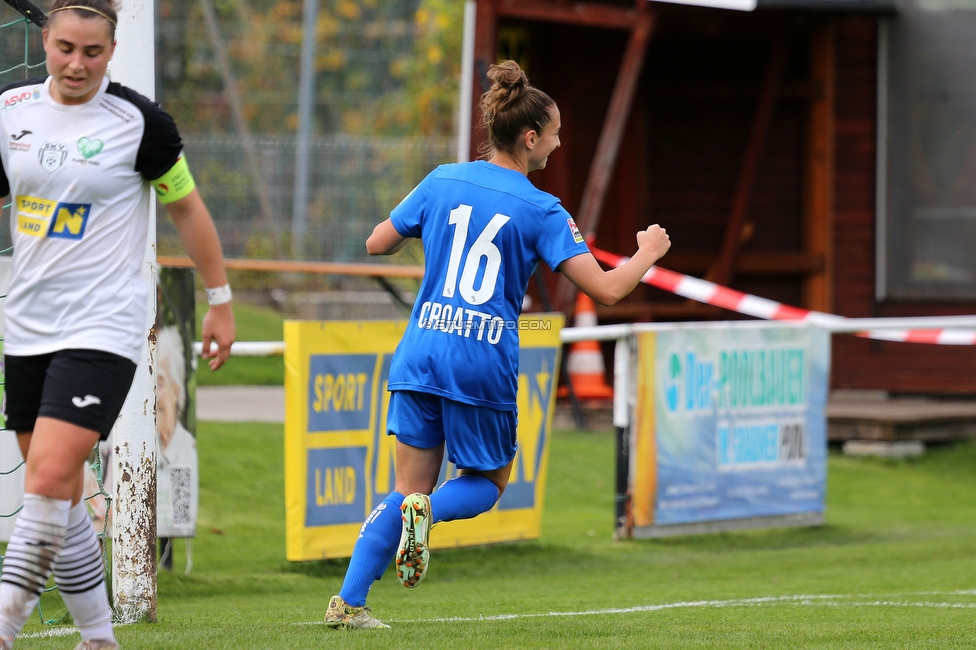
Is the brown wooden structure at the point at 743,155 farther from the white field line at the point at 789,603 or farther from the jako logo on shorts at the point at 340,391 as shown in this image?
the white field line at the point at 789,603

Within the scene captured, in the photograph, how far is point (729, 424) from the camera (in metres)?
9.06

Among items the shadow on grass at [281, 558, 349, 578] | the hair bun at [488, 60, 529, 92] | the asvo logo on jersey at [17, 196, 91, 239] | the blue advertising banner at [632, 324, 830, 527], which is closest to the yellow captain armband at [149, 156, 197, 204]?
the asvo logo on jersey at [17, 196, 91, 239]

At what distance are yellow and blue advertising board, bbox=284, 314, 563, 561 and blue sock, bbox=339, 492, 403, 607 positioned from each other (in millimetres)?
2417

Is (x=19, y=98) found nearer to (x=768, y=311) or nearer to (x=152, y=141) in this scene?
(x=152, y=141)

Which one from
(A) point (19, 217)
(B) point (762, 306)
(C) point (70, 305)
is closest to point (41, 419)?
(C) point (70, 305)

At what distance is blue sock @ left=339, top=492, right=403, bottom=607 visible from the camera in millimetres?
4590

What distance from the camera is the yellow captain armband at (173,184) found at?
388 cm

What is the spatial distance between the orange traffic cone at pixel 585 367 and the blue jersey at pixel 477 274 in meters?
8.96

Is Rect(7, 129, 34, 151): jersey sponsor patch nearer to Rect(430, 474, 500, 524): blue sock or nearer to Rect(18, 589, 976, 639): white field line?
Rect(430, 474, 500, 524): blue sock

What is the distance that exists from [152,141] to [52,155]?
0.90ft

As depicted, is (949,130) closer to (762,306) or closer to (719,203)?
(719,203)

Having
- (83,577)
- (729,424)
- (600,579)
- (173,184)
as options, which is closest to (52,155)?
(173,184)

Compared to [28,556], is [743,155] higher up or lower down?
higher up

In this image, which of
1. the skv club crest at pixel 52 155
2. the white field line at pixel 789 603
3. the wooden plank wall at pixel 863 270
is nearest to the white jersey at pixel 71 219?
the skv club crest at pixel 52 155
